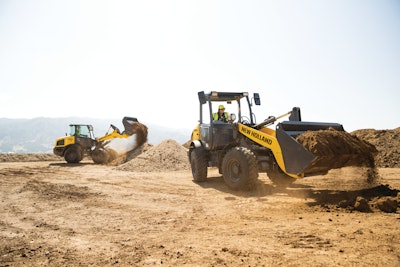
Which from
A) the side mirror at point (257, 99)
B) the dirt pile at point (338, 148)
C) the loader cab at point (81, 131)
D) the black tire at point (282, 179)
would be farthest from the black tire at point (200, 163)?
the loader cab at point (81, 131)

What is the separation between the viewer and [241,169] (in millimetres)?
6602

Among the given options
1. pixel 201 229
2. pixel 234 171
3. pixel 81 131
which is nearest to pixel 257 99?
pixel 234 171

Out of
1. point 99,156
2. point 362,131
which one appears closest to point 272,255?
point 99,156

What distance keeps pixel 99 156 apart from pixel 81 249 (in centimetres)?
1483

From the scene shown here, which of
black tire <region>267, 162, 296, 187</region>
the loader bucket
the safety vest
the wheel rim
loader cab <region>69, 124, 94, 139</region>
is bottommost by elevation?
black tire <region>267, 162, 296, 187</region>

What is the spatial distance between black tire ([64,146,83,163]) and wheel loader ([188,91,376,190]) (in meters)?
10.7

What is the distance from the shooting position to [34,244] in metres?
3.48

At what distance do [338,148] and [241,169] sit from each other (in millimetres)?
2167

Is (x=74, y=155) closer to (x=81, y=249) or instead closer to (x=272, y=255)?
(x=81, y=249)

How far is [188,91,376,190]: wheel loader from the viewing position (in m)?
5.54

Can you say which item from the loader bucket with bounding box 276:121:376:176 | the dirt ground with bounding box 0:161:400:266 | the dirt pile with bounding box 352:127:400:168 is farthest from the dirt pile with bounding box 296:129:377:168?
the dirt pile with bounding box 352:127:400:168

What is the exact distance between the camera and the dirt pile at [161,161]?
42.4ft

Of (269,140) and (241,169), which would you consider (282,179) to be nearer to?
(241,169)

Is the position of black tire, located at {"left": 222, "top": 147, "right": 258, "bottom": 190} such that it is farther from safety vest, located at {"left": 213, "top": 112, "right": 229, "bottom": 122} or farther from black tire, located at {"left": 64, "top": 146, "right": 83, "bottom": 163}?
black tire, located at {"left": 64, "top": 146, "right": 83, "bottom": 163}
